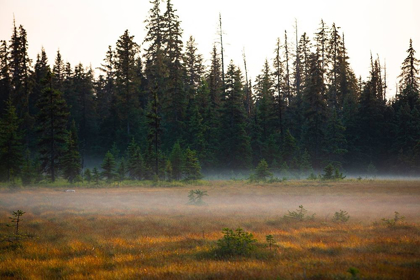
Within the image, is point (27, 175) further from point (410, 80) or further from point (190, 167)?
point (410, 80)

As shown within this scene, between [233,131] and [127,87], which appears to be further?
[127,87]

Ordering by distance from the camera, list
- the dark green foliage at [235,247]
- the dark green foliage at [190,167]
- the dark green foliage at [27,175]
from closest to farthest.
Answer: the dark green foliage at [235,247] < the dark green foliage at [27,175] < the dark green foliage at [190,167]

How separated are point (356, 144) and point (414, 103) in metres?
11.8

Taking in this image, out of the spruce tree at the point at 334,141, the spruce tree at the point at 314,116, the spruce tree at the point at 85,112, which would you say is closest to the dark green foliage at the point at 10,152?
the spruce tree at the point at 85,112

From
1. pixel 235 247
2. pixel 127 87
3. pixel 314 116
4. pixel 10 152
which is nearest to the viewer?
pixel 235 247

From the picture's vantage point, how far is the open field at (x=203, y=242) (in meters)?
8.52

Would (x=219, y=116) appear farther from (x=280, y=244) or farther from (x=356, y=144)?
(x=280, y=244)

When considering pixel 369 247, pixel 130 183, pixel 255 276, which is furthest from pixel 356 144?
pixel 255 276

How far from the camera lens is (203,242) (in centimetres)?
1234

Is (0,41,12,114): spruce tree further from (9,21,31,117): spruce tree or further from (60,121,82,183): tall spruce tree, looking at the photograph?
(60,121,82,183): tall spruce tree

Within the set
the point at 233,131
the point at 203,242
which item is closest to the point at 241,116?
the point at 233,131

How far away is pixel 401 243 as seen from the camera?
37.2 ft

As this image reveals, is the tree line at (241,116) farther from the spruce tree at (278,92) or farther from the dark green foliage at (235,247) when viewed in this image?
the dark green foliage at (235,247)


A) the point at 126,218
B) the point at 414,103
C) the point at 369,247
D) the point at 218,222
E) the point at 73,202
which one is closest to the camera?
the point at 369,247
